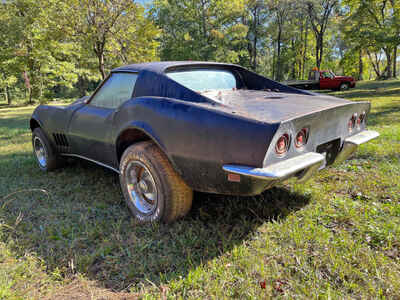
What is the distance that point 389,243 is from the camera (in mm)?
1902

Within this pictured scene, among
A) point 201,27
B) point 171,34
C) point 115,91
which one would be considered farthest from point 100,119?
point 171,34

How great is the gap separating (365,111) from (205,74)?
5.40 ft

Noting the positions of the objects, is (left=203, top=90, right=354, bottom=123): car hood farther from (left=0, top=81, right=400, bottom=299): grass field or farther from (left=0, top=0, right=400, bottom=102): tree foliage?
(left=0, top=0, right=400, bottom=102): tree foliage

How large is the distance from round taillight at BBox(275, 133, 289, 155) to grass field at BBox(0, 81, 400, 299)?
67 cm

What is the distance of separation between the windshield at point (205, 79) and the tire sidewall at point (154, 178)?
79cm

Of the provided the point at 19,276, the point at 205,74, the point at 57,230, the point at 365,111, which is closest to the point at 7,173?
the point at 57,230

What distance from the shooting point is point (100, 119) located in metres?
2.85

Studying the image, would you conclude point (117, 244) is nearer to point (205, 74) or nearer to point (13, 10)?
point (205, 74)

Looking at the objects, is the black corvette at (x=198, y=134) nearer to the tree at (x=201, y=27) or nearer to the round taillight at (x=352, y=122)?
the round taillight at (x=352, y=122)

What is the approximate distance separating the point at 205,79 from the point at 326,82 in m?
17.7

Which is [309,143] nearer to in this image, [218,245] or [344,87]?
[218,245]

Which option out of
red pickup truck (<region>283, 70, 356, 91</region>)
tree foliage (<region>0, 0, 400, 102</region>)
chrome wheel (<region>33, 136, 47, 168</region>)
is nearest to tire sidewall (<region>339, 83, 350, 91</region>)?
red pickup truck (<region>283, 70, 356, 91</region>)

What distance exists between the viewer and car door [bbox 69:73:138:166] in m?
2.76

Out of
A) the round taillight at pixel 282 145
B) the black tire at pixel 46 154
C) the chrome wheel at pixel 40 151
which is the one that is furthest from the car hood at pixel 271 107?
the chrome wheel at pixel 40 151
